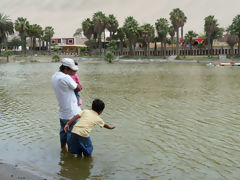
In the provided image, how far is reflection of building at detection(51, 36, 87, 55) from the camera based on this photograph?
117 metres

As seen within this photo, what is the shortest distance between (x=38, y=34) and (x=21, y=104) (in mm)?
96605

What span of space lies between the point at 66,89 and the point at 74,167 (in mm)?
1357

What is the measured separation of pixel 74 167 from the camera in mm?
5445

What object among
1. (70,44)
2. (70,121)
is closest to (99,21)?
(70,44)

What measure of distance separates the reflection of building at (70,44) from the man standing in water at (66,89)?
107 meters

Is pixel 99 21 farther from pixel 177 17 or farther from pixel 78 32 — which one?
pixel 78 32

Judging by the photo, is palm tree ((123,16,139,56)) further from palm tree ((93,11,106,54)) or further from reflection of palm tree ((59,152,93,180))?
reflection of palm tree ((59,152,93,180))

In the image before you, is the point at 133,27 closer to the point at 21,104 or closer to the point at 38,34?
the point at 38,34

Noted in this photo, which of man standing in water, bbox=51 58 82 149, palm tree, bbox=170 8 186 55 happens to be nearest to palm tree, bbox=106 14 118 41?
palm tree, bbox=170 8 186 55

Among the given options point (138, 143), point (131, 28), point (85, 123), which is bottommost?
point (138, 143)

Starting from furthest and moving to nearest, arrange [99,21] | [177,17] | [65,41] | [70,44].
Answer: [65,41]
[70,44]
[99,21]
[177,17]

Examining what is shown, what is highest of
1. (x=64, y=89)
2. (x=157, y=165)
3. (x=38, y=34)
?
(x=38, y=34)

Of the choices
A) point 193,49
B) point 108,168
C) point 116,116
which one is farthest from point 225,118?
point 193,49

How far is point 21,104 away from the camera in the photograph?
12.3m
